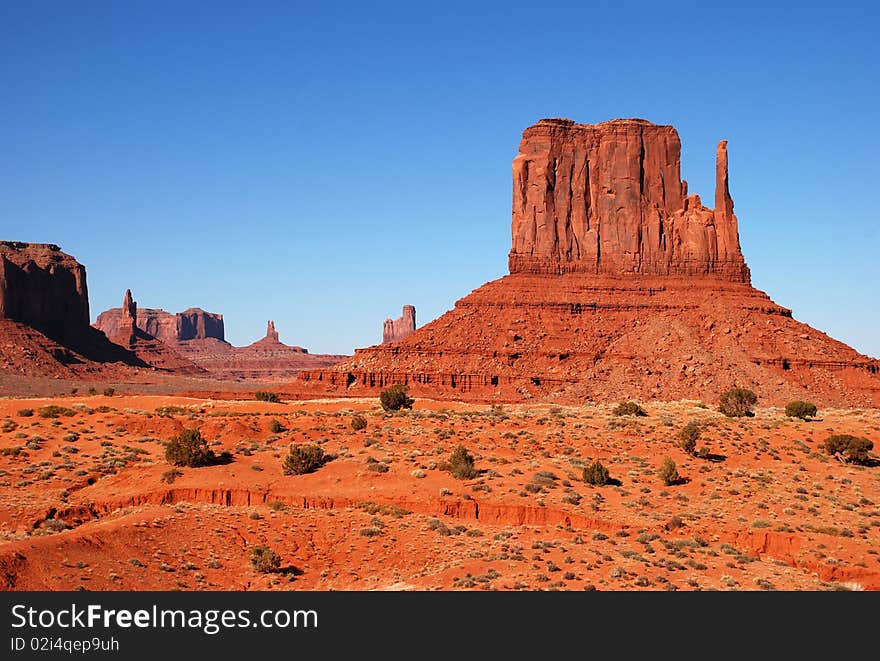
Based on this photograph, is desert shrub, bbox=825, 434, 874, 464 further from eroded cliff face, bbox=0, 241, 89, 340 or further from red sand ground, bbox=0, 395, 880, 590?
eroded cliff face, bbox=0, 241, 89, 340

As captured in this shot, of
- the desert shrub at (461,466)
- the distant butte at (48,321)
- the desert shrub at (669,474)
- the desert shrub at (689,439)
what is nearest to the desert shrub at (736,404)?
the desert shrub at (689,439)

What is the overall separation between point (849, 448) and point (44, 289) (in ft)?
477

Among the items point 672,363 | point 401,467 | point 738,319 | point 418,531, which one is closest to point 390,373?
point 672,363

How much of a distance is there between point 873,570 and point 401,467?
16.4m

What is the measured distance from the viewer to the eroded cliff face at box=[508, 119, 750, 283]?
106188 millimetres

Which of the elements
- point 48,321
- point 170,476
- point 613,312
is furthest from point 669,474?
point 48,321

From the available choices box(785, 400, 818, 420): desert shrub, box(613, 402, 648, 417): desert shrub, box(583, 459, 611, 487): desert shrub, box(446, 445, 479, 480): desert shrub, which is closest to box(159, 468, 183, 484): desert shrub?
box(446, 445, 479, 480): desert shrub

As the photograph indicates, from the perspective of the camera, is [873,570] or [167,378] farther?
[167,378]

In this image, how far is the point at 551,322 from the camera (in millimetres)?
99188

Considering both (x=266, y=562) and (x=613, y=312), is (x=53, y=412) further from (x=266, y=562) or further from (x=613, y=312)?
(x=613, y=312)

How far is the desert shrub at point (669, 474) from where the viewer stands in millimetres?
36622

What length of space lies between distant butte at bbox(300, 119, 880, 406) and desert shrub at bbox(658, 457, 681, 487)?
4686cm
